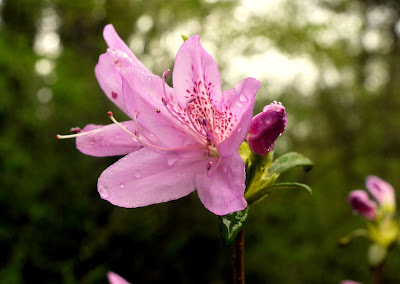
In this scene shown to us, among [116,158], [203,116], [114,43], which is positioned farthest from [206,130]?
[116,158]

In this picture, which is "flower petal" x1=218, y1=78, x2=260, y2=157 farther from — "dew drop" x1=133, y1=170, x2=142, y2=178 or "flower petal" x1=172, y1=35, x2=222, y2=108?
"dew drop" x1=133, y1=170, x2=142, y2=178

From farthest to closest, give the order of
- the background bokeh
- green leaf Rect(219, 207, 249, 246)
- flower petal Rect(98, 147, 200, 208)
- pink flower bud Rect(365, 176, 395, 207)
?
the background bokeh < pink flower bud Rect(365, 176, 395, 207) < flower petal Rect(98, 147, 200, 208) < green leaf Rect(219, 207, 249, 246)

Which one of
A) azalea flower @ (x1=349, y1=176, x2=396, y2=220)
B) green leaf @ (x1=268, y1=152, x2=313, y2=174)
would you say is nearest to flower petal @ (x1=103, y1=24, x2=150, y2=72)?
green leaf @ (x1=268, y1=152, x2=313, y2=174)

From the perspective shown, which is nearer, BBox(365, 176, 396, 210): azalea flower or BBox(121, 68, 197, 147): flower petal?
BBox(121, 68, 197, 147): flower petal

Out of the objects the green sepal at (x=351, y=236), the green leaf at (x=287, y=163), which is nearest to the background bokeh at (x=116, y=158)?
the green sepal at (x=351, y=236)

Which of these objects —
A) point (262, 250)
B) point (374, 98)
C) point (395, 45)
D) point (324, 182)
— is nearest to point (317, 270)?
point (262, 250)

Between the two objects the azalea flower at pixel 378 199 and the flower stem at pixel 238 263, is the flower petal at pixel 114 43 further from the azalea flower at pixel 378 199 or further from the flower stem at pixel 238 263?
the azalea flower at pixel 378 199

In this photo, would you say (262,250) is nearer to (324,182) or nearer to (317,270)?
(317,270)
